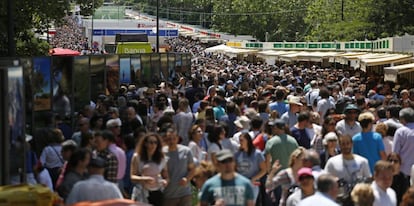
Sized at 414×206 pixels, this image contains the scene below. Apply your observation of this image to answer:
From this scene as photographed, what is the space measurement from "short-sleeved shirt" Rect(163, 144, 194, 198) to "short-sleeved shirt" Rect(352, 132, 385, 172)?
2.30m

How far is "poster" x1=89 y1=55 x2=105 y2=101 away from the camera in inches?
904

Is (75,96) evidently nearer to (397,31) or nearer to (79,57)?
(79,57)

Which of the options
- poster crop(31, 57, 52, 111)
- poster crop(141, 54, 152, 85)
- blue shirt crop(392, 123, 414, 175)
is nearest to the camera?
blue shirt crop(392, 123, 414, 175)

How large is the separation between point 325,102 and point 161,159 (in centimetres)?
808

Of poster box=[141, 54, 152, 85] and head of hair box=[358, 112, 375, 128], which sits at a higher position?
head of hair box=[358, 112, 375, 128]

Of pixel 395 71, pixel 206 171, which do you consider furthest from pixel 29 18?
pixel 206 171

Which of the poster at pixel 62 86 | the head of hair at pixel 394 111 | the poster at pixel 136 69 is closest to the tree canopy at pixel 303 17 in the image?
the poster at pixel 136 69

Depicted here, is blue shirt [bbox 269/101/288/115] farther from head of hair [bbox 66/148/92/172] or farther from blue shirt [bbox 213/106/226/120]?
head of hair [bbox 66/148/92/172]

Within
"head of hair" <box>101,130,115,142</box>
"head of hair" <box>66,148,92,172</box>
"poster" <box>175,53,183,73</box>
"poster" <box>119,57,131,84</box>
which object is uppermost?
"head of hair" <box>101,130,115,142</box>

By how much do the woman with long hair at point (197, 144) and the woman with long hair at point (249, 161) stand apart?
685mm

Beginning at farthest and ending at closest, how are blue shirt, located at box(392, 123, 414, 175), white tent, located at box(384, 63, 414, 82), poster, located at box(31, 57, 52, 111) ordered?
white tent, located at box(384, 63, 414, 82)
poster, located at box(31, 57, 52, 111)
blue shirt, located at box(392, 123, 414, 175)

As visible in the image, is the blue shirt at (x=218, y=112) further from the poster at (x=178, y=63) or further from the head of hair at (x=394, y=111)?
the poster at (x=178, y=63)

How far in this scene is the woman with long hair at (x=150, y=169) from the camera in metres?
10.6

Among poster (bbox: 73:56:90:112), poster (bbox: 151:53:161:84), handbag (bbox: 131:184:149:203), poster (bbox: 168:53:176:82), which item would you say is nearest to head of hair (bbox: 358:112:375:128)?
handbag (bbox: 131:184:149:203)
